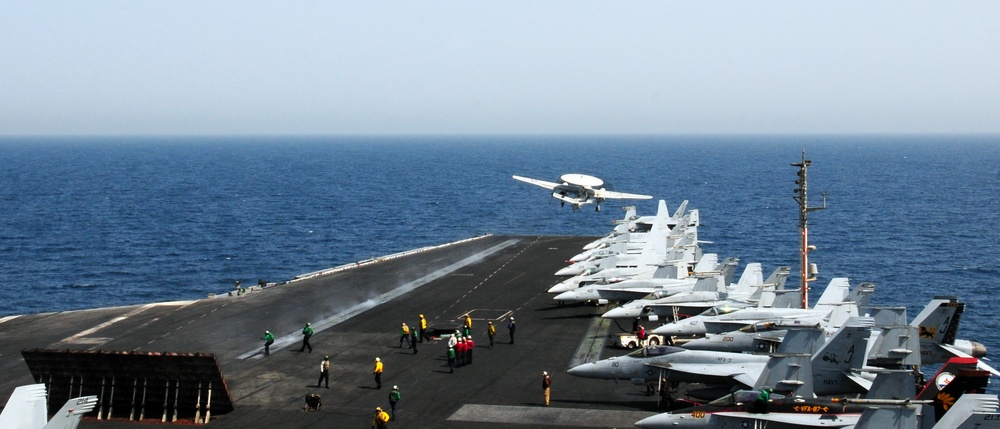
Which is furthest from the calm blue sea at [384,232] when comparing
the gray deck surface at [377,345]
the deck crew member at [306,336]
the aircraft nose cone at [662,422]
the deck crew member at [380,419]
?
the deck crew member at [380,419]

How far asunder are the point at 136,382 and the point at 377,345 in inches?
560

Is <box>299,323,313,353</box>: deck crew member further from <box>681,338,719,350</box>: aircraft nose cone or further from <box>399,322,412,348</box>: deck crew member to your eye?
<box>681,338,719,350</box>: aircraft nose cone

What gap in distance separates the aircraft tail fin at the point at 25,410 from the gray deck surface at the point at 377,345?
9763mm

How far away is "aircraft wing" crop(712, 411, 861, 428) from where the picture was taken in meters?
32.7

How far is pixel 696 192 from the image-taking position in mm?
182875

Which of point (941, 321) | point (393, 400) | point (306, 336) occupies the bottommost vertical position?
point (306, 336)

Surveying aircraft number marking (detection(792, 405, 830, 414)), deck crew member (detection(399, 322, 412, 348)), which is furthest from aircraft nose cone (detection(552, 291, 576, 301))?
aircraft number marking (detection(792, 405, 830, 414))

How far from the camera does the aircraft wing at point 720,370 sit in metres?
39.1

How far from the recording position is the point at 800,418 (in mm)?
33031

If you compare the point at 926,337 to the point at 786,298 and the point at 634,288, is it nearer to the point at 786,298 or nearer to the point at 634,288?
the point at 786,298

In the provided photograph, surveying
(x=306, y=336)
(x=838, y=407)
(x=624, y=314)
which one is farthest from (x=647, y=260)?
(x=838, y=407)

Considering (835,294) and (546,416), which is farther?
(835,294)

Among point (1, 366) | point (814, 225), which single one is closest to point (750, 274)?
point (1, 366)

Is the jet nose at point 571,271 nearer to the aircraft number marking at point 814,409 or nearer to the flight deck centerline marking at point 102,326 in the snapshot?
the flight deck centerline marking at point 102,326
